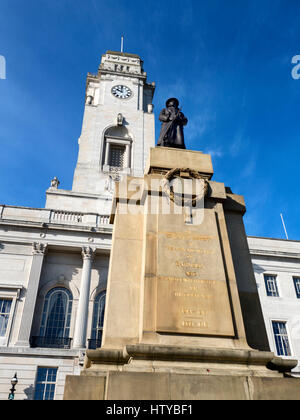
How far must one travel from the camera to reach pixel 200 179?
7371mm

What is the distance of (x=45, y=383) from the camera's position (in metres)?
20.8

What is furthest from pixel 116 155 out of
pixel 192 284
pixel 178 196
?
pixel 192 284

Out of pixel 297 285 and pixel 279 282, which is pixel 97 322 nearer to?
pixel 279 282

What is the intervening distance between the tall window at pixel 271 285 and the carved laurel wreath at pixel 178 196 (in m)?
23.3

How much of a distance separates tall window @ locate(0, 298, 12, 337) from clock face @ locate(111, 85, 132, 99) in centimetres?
2650

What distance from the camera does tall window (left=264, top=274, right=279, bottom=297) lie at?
2780 cm

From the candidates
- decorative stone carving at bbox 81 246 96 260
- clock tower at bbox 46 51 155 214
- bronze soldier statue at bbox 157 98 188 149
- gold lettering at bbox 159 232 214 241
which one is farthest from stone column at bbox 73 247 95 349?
gold lettering at bbox 159 232 214 241

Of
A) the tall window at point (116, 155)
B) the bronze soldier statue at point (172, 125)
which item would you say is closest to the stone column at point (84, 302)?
the tall window at point (116, 155)

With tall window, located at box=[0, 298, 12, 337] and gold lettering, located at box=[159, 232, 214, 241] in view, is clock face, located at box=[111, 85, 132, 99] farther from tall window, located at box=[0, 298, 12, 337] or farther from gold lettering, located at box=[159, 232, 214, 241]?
gold lettering, located at box=[159, 232, 214, 241]

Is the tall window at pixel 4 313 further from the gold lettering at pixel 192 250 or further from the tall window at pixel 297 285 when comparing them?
the tall window at pixel 297 285

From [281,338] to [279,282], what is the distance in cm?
446

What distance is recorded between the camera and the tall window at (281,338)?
83.2 feet
